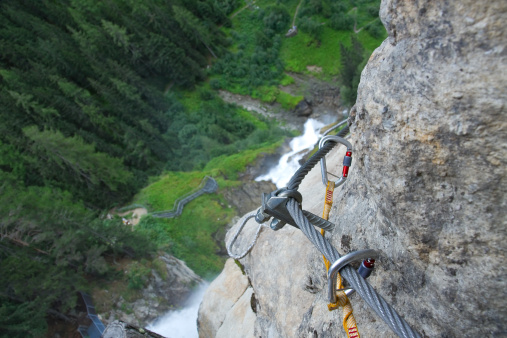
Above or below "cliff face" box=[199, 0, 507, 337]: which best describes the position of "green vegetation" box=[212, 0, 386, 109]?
below

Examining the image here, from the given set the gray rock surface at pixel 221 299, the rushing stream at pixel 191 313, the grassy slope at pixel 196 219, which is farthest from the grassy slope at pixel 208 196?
the gray rock surface at pixel 221 299

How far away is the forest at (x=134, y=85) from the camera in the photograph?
38125mm

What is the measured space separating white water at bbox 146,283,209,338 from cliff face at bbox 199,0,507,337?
20.7 m

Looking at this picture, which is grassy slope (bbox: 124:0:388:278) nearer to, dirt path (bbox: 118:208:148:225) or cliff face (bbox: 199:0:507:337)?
dirt path (bbox: 118:208:148:225)

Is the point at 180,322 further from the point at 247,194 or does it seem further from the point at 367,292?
the point at 367,292

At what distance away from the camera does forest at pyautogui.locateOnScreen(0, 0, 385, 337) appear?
1501 inches

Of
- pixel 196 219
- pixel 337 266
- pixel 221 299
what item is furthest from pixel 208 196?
pixel 337 266

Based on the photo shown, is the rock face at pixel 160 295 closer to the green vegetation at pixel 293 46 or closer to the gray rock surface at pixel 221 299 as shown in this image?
the gray rock surface at pixel 221 299

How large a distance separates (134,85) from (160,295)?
33854 mm

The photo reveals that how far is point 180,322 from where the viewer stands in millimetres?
23328

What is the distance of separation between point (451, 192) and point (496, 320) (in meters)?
1.25

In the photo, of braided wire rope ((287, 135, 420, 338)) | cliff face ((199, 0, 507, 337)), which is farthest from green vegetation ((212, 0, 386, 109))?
braided wire rope ((287, 135, 420, 338))

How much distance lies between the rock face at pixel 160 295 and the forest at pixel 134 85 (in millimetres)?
2492

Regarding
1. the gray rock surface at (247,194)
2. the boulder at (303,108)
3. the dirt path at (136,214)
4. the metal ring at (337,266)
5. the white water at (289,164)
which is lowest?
Answer: the boulder at (303,108)
